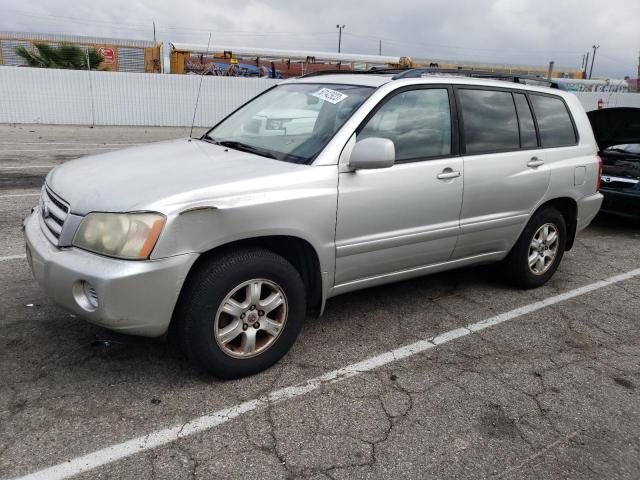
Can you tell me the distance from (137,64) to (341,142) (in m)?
25.7

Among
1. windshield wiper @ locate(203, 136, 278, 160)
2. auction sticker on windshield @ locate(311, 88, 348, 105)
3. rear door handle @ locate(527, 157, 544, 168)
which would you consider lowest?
rear door handle @ locate(527, 157, 544, 168)

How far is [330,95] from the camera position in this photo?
3.84 metres

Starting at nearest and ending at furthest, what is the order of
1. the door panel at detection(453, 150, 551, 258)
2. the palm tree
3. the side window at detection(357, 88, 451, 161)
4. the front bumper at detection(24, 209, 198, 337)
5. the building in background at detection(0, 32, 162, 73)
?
1. the front bumper at detection(24, 209, 198, 337)
2. the side window at detection(357, 88, 451, 161)
3. the door panel at detection(453, 150, 551, 258)
4. the palm tree
5. the building in background at detection(0, 32, 162, 73)

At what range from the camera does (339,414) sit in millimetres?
2906

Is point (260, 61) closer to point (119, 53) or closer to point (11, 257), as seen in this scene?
point (119, 53)

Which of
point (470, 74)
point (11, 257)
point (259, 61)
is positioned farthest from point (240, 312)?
point (259, 61)

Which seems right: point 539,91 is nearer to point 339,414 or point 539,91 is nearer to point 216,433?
point 339,414

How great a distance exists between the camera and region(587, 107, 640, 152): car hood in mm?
7520

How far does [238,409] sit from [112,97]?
65.3ft

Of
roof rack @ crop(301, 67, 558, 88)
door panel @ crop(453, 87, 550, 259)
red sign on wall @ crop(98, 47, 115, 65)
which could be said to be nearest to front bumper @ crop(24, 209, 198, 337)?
roof rack @ crop(301, 67, 558, 88)

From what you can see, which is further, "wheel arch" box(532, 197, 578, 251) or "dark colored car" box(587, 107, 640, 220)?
"dark colored car" box(587, 107, 640, 220)

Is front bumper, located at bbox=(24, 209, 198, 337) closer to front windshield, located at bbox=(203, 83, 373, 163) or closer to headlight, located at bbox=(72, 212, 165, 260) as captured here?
headlight, located at bbox=(72, 212, 165, 260)

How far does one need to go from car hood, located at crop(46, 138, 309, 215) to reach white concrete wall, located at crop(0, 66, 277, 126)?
17.9 meters

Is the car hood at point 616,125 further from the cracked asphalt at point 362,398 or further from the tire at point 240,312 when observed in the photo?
the tire at point 240,312
